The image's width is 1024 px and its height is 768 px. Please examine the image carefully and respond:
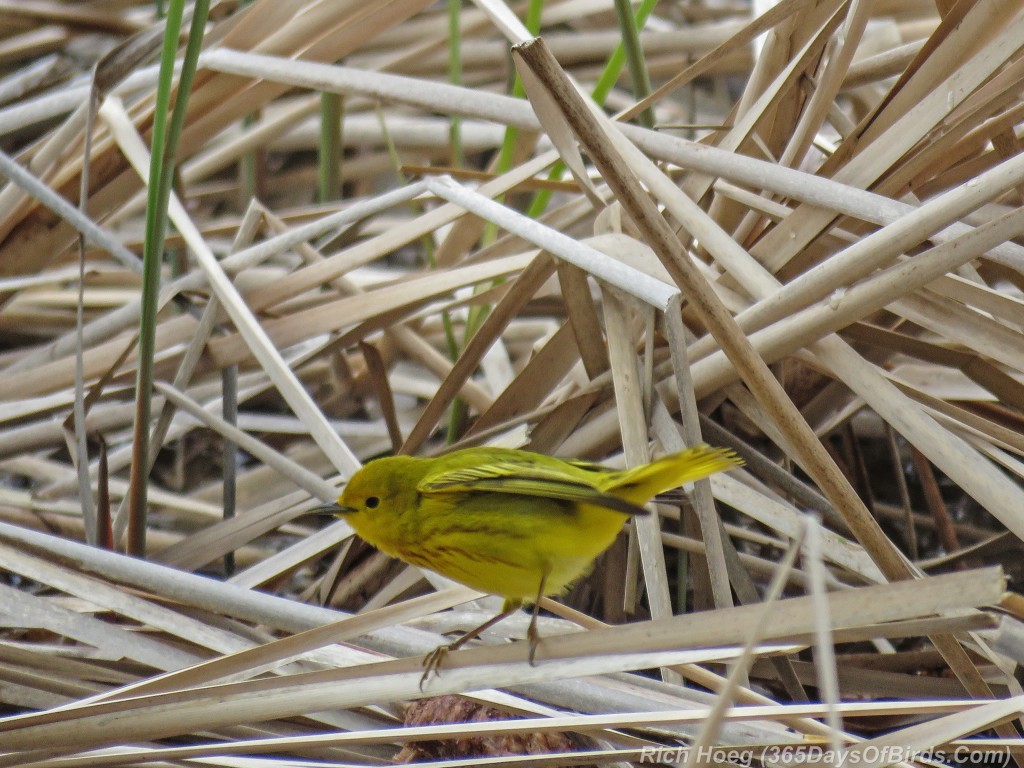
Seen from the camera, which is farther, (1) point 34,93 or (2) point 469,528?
(1) point 34,93

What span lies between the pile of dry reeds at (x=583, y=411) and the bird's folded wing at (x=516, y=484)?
0.19m

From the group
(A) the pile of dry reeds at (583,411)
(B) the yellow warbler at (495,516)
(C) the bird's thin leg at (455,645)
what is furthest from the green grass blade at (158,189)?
(C) the bird's thin leg at (455,645)

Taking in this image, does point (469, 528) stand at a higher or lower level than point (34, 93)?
lower

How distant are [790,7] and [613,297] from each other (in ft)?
2.21

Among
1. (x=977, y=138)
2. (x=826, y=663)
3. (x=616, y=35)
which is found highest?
(x=616, y=35)

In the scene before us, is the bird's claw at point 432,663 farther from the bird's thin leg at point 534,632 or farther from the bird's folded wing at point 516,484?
the bird's folded wing at point 516,484

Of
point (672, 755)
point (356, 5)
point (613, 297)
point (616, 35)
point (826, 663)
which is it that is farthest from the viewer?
point (616, 35)

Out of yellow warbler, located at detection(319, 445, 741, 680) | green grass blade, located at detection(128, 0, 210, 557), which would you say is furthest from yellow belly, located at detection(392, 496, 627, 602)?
green grass blade, located at detection(128, 0, 210, 557)

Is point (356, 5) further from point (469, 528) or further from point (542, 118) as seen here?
point (469, 528)

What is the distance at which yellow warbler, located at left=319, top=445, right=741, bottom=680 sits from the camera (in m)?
1.68

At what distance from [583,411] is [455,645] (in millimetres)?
676

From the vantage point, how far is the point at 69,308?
3.38 metres

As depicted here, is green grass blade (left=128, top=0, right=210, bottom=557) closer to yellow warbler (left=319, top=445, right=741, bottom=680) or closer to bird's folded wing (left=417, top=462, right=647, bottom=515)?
yellow warbler (left=319, top=445, right=741, bottom=680)

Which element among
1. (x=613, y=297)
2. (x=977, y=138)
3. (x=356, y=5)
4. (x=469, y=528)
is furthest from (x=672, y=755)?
(x=356, y=5)
